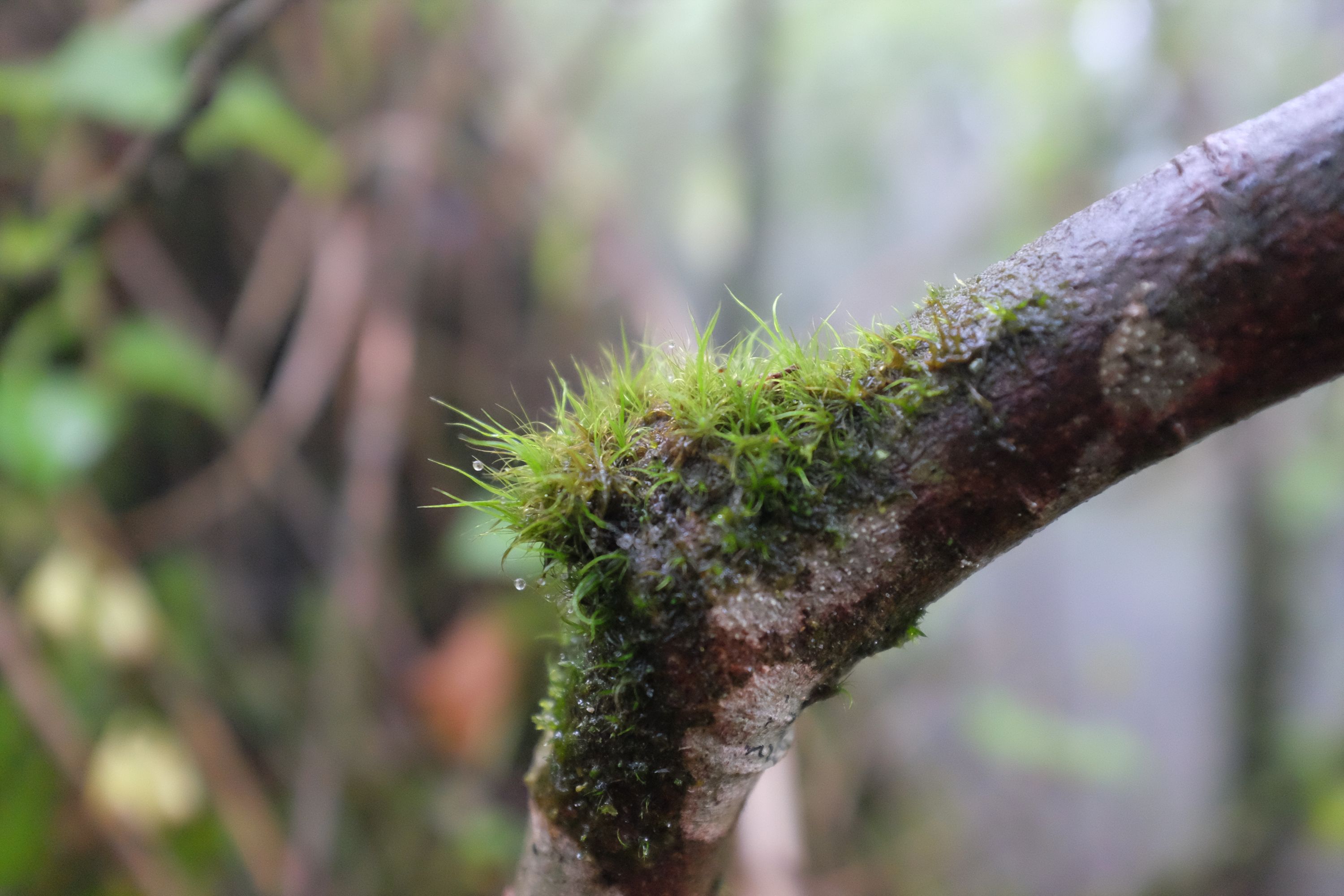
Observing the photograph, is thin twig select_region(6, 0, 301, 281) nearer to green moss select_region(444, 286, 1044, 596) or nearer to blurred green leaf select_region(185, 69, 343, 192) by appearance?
blurred green leaf select_region(185, 69, 343, 192)

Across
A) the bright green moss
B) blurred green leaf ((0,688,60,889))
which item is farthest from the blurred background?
the bright green moss

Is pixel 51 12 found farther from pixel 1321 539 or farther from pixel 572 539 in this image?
pixel 1321 539

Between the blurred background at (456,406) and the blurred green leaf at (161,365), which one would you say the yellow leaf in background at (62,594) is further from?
the blurred green leaf at (161,365)

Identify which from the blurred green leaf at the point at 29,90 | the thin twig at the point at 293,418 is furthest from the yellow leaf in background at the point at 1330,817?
the blurred green leaf at the point at 29,90

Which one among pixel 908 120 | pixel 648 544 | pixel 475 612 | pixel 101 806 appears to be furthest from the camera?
pixel 908 120

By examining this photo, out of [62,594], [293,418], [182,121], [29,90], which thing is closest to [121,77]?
[182,121]

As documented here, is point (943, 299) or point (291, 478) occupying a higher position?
point (291, 478)

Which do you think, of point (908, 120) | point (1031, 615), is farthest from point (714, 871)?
point (1031, 615)
